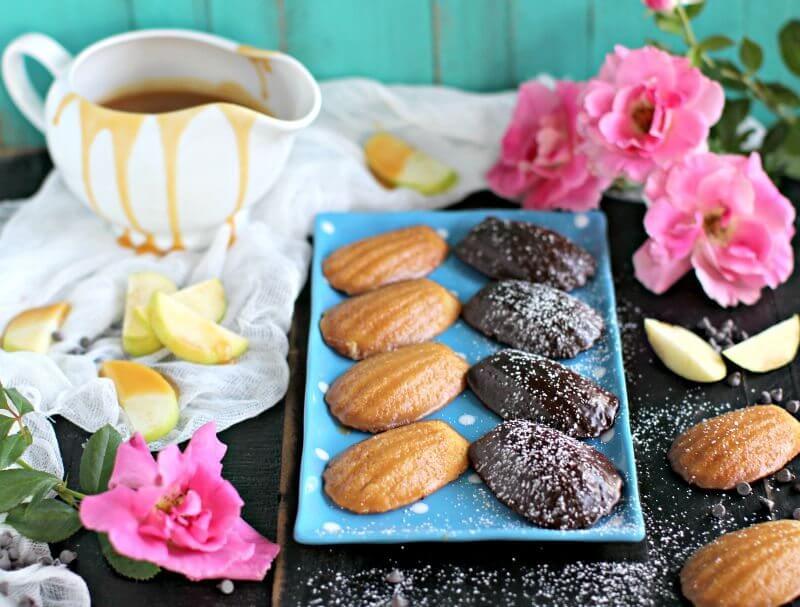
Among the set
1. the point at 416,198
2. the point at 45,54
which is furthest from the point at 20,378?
the point at 416,198

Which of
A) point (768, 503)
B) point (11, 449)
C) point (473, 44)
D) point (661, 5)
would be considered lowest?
point (768, 503)

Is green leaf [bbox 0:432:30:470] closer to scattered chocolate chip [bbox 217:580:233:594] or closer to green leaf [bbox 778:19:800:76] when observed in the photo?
scattered chocolate chip [bbox 217:580:233:594]

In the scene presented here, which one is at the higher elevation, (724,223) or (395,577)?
(724,223)

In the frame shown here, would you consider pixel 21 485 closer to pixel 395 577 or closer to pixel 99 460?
pixel 99 460

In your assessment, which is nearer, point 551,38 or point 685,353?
point 685,353

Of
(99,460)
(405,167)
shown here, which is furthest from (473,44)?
(99,460)

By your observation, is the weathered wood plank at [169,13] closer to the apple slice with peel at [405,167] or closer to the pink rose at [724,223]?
the apple slice with peel at [405,167]

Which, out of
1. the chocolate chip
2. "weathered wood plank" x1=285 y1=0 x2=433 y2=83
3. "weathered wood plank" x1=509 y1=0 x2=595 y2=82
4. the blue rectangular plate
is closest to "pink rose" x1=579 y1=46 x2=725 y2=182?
the blue rectangular plate
